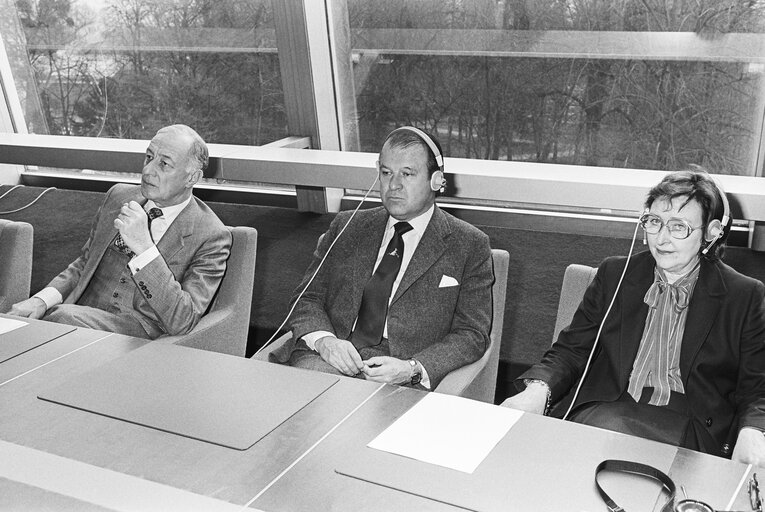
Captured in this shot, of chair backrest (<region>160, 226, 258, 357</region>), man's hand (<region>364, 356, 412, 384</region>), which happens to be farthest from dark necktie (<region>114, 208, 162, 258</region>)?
man's hand (<region>364, 356, 412, 384</region>)

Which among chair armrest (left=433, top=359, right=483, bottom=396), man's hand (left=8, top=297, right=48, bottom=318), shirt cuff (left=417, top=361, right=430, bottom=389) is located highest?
man's hand (left=8, top=297, right=48, bottom=318)

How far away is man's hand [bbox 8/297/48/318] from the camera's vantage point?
2.95 m

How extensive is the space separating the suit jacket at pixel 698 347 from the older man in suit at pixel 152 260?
4.05 ft

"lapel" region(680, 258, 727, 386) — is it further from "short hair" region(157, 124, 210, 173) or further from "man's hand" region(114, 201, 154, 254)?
"short hair" region(157, 124, 210, 173)

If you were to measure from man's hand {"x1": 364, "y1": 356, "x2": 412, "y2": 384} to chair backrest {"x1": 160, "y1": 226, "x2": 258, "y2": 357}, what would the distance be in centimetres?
63

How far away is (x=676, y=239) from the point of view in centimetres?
220

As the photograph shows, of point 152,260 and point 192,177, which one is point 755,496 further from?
point 192,177

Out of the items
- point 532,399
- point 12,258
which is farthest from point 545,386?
point 12,258

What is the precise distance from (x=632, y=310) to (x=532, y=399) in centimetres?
40

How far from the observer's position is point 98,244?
3113 millimetres

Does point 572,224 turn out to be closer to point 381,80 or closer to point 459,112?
point 459,112

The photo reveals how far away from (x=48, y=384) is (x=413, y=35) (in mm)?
3346

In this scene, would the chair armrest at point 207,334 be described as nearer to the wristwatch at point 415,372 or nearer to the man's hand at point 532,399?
the wristwatch at point 415,372

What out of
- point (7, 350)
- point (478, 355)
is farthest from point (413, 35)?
point (7, 350)
